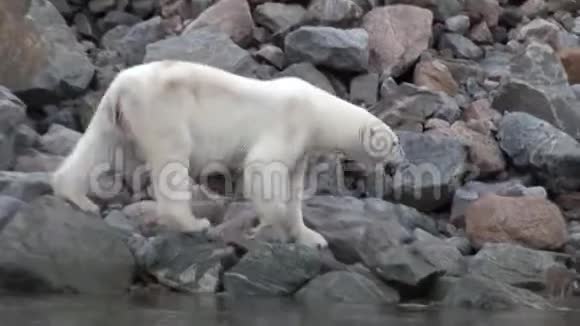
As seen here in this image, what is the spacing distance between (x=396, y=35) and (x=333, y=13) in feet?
3.07

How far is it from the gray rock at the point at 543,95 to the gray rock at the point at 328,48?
6.10 ft

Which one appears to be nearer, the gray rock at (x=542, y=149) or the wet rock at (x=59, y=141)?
the wet rock at (x=59, y=141)

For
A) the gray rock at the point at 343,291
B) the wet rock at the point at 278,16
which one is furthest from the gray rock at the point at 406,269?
the wet rock at the point at 278,16

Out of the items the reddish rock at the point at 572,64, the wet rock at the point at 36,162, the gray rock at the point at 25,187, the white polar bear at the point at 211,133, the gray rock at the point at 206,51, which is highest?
the white polar bear at the point at 211,133

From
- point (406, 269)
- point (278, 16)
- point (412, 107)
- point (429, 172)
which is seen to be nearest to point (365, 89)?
point (412, 107)

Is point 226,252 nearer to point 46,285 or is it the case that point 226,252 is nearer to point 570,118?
point 46,285

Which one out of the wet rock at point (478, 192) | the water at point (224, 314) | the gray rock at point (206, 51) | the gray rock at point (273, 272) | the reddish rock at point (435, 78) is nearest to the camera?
the water at point (224, 314)

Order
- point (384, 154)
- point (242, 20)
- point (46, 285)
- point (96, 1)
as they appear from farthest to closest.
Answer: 1. point (96, 1)
2. point (242, 20)
3. point (384, 154)
4. point (46, 285)

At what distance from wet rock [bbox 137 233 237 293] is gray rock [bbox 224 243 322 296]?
17 cm

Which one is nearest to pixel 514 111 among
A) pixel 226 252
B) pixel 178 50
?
pixel 178 50

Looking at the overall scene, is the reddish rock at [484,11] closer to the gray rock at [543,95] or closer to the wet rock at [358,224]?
the gray rock at [543,95]

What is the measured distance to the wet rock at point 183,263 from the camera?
10094 millimetres

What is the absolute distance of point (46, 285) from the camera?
980 cm

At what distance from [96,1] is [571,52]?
7193 millimetres
